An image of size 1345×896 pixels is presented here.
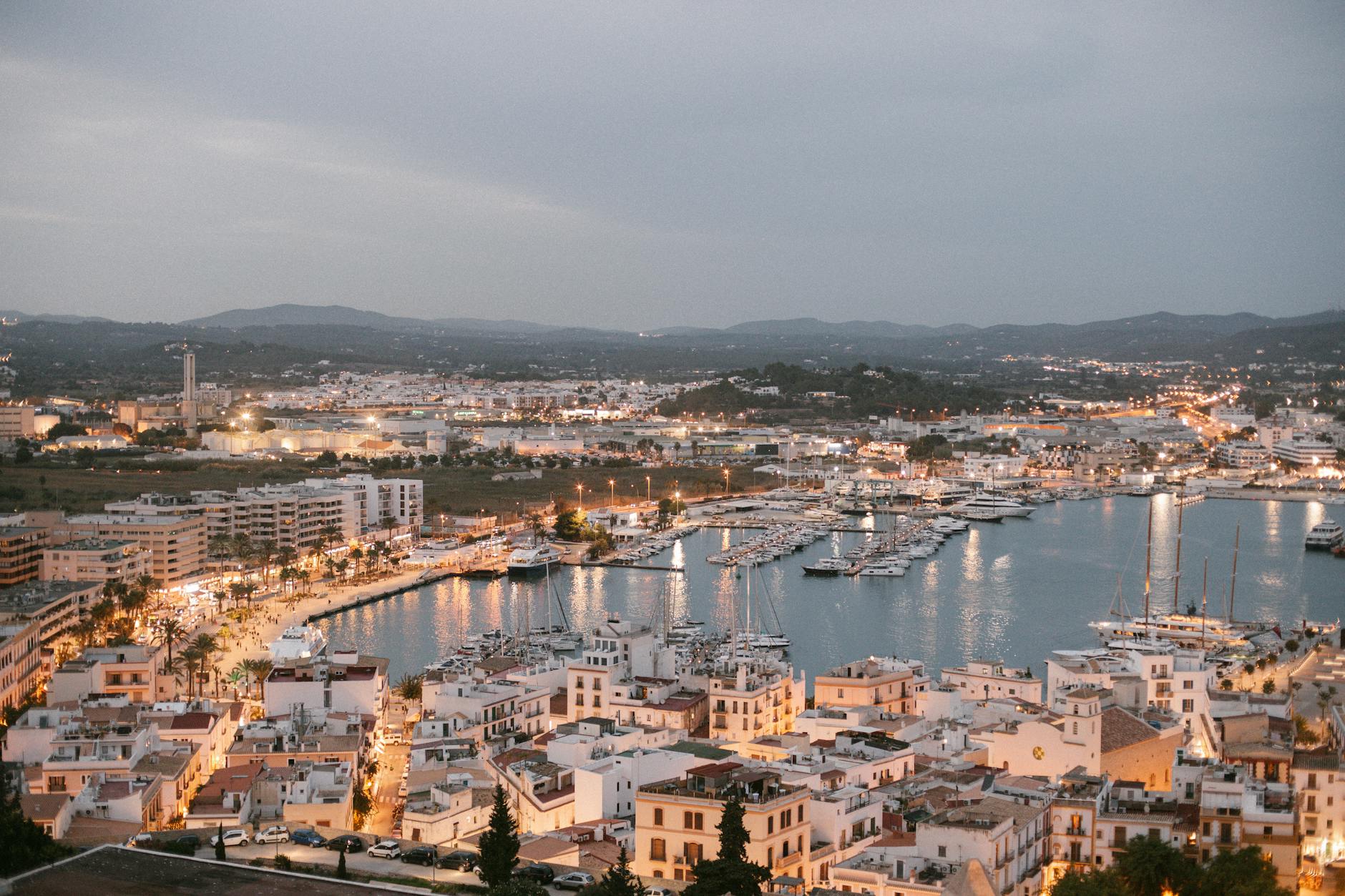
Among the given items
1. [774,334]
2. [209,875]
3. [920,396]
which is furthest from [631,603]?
[774,334]

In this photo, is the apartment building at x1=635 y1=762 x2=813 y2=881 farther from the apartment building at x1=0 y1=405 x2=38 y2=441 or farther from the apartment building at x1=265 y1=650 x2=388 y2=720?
the apartment building at x1=0 y1=405 x2=38 y2=441

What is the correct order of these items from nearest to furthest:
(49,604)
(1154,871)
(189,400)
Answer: (1154,871) < (49,604) < (189,400)

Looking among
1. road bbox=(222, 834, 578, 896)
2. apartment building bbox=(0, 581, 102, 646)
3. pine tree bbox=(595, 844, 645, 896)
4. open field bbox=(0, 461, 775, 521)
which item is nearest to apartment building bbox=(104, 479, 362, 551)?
open field bbox=(0, 461, 775, 521)

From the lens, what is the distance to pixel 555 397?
176 ft

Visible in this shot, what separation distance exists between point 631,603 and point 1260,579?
7705 mm

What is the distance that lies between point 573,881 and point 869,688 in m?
4.26

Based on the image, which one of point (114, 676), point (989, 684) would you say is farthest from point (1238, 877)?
point (114, 676)

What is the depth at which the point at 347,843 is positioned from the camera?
6.58 m

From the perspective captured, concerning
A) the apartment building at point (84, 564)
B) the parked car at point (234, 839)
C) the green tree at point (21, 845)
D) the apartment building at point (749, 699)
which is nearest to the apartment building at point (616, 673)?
the apartment building at point (749, 699)

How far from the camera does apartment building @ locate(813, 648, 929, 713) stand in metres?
9.99

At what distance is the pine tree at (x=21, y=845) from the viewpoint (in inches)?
227

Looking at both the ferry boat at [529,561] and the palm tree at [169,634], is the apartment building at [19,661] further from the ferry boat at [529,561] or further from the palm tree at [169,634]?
the ferry boat at [529,561]

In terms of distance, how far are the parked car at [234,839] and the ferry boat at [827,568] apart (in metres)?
13.2

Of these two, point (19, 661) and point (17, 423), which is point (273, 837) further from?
point (17, 423)
